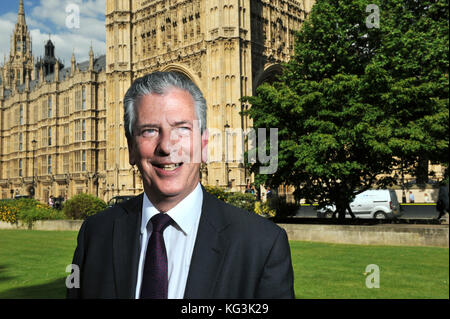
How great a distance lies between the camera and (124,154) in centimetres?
4378

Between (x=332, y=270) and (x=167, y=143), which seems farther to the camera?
(x=332, y=270)

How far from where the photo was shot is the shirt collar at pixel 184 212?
1890mm

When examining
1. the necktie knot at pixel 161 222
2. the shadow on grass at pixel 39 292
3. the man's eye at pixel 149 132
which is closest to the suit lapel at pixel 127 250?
the necktie knot at pixel 161 222

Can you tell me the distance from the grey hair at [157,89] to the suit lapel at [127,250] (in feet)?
1.28

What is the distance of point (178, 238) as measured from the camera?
6.30 ft

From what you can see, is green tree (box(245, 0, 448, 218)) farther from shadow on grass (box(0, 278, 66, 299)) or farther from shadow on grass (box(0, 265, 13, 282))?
shadow on grass (box(0, 265, 13, 282))

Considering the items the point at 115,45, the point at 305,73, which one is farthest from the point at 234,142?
the point at 305,73

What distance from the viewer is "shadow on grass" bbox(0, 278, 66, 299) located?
7059 millimetres

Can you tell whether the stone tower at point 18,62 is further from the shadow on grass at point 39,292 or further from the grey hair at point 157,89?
the grey hair at point 157,89

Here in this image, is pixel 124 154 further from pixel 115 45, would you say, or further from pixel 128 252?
pixel 128 252

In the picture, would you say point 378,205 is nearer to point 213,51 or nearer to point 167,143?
point 213,51

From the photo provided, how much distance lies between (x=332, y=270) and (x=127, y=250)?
25.5 feet

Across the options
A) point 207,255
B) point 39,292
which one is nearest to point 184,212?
point 207,255

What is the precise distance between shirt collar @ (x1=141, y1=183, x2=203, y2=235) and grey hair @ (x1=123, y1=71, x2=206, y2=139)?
0.32m
